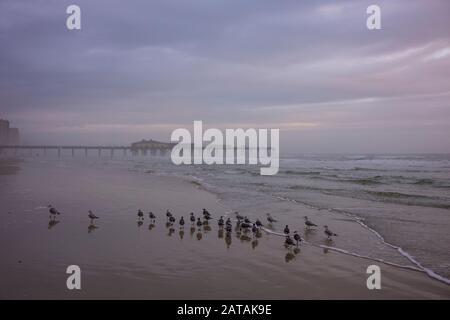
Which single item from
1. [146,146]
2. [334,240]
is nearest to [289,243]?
[334,240]

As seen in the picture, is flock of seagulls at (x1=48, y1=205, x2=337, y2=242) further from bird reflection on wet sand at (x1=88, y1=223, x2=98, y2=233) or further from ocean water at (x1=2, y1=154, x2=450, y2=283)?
ocean water at (x1=2, y1=154, x2=450, y2=283)

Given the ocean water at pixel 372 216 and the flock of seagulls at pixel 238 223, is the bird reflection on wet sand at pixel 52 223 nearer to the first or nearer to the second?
the flock of seagulls at pixel 238 223

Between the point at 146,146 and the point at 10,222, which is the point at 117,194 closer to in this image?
the point at 10,222

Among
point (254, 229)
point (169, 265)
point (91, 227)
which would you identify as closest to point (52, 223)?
point (91, 227)

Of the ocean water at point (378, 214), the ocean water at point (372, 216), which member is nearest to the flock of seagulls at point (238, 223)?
the ocean water at point (372, 216)

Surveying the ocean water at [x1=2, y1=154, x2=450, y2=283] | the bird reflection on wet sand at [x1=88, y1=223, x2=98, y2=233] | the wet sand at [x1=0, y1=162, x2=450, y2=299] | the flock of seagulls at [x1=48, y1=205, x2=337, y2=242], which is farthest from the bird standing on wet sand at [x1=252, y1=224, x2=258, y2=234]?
the bird reflection on wet sand at [x1=88, y1=223, x2=98, y2=233]

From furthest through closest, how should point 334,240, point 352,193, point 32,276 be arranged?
point 352,193 → point 334,240 → point 32,276

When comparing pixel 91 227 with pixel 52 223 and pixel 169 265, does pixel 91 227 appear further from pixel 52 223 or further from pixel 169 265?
pixel 169 265
